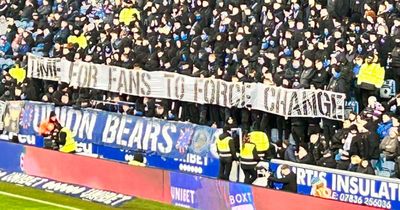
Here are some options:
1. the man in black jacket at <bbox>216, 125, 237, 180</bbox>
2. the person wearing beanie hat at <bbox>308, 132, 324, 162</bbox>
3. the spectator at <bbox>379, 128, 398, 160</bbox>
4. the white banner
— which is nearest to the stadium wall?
the man in black jacket at <bbox>216, 125, 237, 180</bbox>

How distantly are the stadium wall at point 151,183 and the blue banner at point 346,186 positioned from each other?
159cm

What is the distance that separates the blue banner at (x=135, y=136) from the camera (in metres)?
32.7

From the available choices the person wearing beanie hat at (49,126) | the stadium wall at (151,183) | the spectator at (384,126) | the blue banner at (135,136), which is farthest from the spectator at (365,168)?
the person wearing beanie hat at (49,126)

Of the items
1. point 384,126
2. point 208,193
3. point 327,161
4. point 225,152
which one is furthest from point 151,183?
point 384,126

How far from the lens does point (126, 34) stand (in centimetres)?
3825

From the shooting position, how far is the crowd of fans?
29.8m

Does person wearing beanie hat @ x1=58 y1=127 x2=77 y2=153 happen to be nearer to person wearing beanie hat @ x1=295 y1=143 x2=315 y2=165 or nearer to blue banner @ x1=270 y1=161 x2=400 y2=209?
blue banner @ x1=270 y1=161 x2=400 y2=209

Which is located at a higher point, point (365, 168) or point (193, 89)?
point (193, 89)

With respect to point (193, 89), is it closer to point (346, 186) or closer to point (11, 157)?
point (11, 157)

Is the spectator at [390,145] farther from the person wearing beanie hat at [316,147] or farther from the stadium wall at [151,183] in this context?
the stadium wall at [151,183]

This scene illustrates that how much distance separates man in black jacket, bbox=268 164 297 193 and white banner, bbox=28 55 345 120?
7.77 ft

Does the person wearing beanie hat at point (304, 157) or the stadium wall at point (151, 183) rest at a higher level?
the person wearing beanie hat at point (304, 157)

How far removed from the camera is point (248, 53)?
33.9m

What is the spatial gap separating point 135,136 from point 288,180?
22.3 ft
